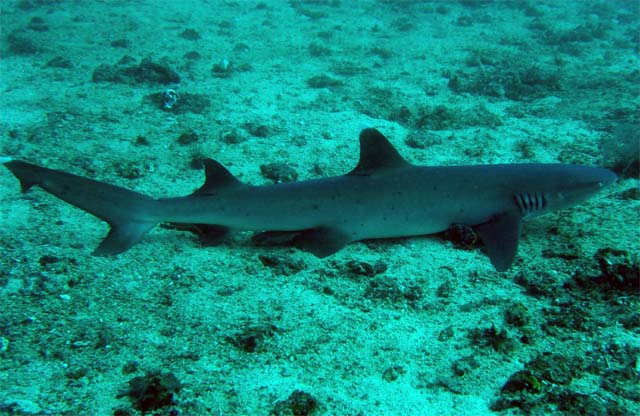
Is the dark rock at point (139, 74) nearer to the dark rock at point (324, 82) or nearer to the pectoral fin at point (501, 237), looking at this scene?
the dark rock at point (324, 82)

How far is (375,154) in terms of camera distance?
11.1ft

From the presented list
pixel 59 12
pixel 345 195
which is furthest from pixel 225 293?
pixel 59 12

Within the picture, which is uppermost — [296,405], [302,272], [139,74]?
[139,74]

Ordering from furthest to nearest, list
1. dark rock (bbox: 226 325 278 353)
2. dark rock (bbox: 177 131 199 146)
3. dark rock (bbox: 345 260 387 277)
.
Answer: dark rock (bbox: 177 131 199 146) → dark rock (bbox: 345 260 387 277) → dark rock (bbox: 226 325 278 353)

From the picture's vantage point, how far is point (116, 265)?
119 inches

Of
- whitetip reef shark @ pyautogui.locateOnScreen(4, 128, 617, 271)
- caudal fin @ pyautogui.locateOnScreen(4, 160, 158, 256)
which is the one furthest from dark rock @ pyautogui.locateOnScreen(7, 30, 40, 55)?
whitetip reef shark @ pyautogui.locateOnScreen(4, 128, 617, 271)

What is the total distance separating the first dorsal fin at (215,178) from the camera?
330cm

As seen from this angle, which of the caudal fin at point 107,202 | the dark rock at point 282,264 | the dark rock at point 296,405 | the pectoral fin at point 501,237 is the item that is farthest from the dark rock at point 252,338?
the pectoral fin at point 501,237

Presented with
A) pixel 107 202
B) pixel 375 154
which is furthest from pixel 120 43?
pixel 375 154

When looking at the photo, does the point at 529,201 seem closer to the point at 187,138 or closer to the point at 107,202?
the point at 107,202

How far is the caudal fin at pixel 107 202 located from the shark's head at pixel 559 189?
9.69 feet

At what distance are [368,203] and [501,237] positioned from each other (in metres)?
1.02

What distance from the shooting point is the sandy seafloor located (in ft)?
6.81

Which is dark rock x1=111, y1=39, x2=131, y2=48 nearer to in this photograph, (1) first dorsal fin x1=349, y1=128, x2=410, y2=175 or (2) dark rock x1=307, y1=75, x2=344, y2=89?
(2) dark rock x1=307, y1=75, x2=344, y2=89
